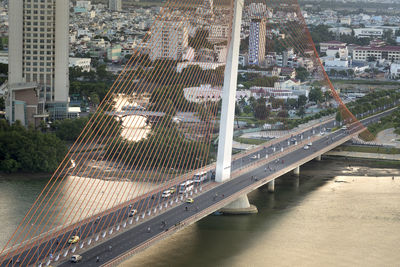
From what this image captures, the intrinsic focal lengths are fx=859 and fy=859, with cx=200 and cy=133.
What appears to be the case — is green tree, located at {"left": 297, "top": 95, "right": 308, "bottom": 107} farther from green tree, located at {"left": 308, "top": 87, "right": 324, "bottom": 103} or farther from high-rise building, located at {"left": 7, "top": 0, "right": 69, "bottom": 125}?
high-rise building, located at {"left": 7, "top": 0, "right": 69, "bottom": 125}

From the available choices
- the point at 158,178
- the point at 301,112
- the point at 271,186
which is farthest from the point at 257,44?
the point at 158,178

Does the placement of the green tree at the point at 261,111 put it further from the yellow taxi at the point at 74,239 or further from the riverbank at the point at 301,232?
the yellow taxi at the point at 74,239

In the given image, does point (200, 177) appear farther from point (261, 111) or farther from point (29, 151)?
point (261, 111)

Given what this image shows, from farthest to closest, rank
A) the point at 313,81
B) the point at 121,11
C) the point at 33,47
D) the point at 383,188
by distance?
the point at 121,11 → the point at 313,81 → the point at 33,47 → the point at 383,188

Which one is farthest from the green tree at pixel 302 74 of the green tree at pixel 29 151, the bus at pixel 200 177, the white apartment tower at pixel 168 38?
the bus at pixel 200 177

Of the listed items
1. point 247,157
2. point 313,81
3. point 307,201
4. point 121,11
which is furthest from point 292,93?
point 121,11

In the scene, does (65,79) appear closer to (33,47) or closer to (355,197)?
(33,47)
